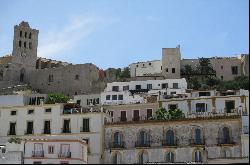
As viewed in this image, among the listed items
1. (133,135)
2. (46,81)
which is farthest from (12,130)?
(46,81)

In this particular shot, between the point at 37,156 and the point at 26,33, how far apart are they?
228ft

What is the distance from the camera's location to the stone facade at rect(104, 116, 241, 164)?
51.2 metres

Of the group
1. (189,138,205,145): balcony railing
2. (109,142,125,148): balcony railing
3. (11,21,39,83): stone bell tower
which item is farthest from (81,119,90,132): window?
(11,21,39,83): stone bell tower

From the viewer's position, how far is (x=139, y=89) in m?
77.6

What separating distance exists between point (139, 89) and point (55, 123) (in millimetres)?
21713

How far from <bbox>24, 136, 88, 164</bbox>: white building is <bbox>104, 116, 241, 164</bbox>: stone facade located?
488 centimetres

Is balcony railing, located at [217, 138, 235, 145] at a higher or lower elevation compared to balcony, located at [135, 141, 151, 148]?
higher

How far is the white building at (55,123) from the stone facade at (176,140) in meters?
1.34

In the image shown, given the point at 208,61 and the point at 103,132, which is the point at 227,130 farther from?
the point at 208,61

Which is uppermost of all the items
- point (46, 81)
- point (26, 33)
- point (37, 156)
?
point (26, 33)

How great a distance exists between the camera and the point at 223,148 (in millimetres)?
50781

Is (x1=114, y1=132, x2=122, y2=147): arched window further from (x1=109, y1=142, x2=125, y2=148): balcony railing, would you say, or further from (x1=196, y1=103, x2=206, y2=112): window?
(x1=196, y1=103, x2=206, y2=112): window

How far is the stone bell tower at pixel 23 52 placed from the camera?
10975cm

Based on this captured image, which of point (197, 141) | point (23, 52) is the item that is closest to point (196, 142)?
point (197, 141)
